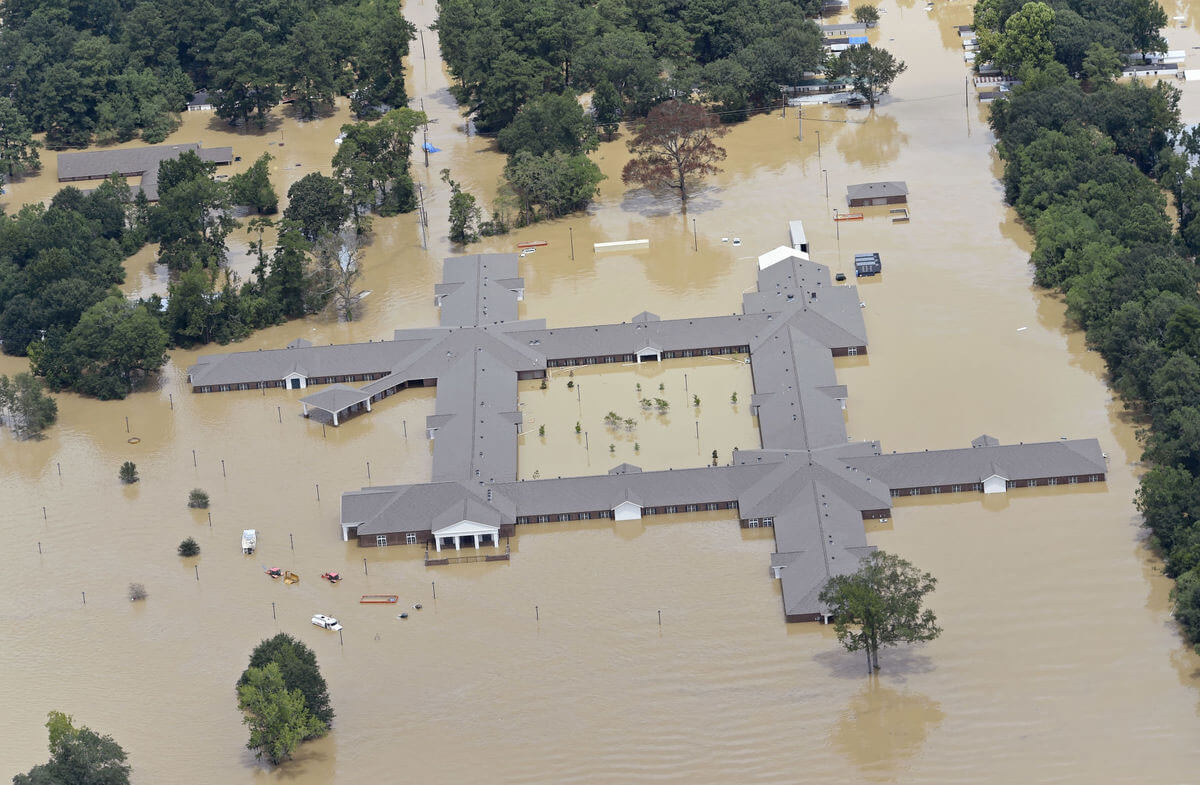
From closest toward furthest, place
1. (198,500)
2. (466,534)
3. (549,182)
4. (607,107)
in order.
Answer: (466,534), (198,500), (549,182), (607,107)

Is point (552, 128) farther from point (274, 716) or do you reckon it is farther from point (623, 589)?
point (274, 716)

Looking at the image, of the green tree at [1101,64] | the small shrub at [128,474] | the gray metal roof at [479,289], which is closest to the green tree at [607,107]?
the gray metal roof at [479,289]

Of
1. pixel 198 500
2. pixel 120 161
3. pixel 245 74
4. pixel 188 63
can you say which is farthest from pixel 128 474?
pixel 188 63

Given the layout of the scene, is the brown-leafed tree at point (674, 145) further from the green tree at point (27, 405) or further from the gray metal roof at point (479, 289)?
the green tree at point (27, 405)

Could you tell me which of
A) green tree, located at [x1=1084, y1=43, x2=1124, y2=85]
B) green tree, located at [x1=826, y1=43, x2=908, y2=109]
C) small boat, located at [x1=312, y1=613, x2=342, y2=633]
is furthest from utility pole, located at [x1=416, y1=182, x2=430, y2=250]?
green tree, located at [x1=1084, y1=43, x2=1124, y2=85]

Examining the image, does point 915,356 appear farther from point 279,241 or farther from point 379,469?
point 279,241

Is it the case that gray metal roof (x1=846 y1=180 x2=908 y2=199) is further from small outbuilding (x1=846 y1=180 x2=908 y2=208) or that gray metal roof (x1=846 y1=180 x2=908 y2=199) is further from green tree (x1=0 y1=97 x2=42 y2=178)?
green tree (x1=0 y1=97 x2=42 y2=178)

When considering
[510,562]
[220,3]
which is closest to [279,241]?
[510,562]
